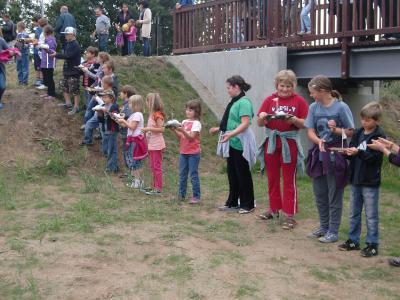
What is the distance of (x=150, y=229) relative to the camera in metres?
6.62

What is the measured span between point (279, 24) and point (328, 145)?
262 inches

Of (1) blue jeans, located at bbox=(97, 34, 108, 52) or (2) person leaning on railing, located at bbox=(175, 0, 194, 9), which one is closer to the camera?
(2) person leaning on railing, located at bbox=(175, 0, 194, 9)

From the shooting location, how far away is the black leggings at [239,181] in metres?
7.63

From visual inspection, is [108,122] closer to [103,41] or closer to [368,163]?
[368,163]

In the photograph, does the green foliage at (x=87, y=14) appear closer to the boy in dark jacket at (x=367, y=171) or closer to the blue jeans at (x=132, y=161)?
the blue jeans at (x=132, y=161)

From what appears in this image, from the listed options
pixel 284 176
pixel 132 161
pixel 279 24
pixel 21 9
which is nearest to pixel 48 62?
pixel 132 161

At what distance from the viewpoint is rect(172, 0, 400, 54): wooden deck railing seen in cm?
1031

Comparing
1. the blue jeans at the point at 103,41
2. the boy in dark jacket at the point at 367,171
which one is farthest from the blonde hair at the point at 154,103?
the blue jeans at the point at 103,41

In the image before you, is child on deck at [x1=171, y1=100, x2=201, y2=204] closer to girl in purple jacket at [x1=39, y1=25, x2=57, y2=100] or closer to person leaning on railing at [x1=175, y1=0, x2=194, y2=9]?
girl in purple jacket at [x1=39, y1=25, x2=57, y2=100]

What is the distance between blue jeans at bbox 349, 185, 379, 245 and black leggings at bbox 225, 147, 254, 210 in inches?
74.9

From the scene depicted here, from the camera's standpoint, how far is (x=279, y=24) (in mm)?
12383

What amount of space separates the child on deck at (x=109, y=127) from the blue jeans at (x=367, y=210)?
15.0 ft

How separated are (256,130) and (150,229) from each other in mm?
6515

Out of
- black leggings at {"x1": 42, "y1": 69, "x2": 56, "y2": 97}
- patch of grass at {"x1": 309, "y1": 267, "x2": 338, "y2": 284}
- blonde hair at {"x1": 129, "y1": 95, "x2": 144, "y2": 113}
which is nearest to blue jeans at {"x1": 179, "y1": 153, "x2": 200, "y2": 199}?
blonde hair at {"x1": 129, "y1": 95, "x2": 144, "y2": 113}
